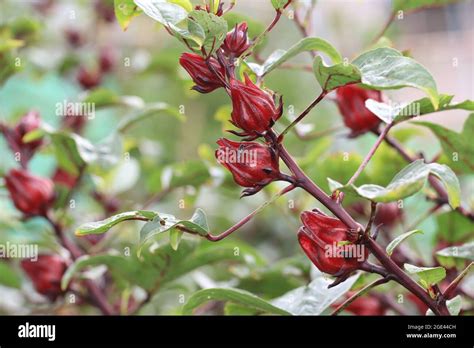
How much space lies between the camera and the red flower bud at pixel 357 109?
72cm

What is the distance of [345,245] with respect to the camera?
0.49m

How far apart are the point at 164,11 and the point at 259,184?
14cm

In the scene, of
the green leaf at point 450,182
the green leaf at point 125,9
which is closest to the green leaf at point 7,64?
the green leaf at point 125,9

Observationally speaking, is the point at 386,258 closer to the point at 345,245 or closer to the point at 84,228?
the point at 345,245

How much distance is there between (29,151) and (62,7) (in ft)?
2.32

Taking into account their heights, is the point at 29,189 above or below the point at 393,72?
below

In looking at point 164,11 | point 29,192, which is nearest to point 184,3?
point 164,11

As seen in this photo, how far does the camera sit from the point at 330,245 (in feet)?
1.61

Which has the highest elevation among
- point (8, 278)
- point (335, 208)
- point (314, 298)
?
point (335, 208)

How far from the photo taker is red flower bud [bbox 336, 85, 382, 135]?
72cm

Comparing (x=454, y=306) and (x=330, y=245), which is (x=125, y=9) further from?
(x=454, y=306)

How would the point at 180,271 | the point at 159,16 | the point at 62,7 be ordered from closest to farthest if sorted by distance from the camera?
the point at 159,16 < the point at 180,271 < the point at 62,7

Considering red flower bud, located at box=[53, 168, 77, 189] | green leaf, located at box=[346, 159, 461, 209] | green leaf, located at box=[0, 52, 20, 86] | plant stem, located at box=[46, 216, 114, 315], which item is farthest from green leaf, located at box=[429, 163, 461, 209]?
red flower bud, located at box=[53, 168, 77, 189]
